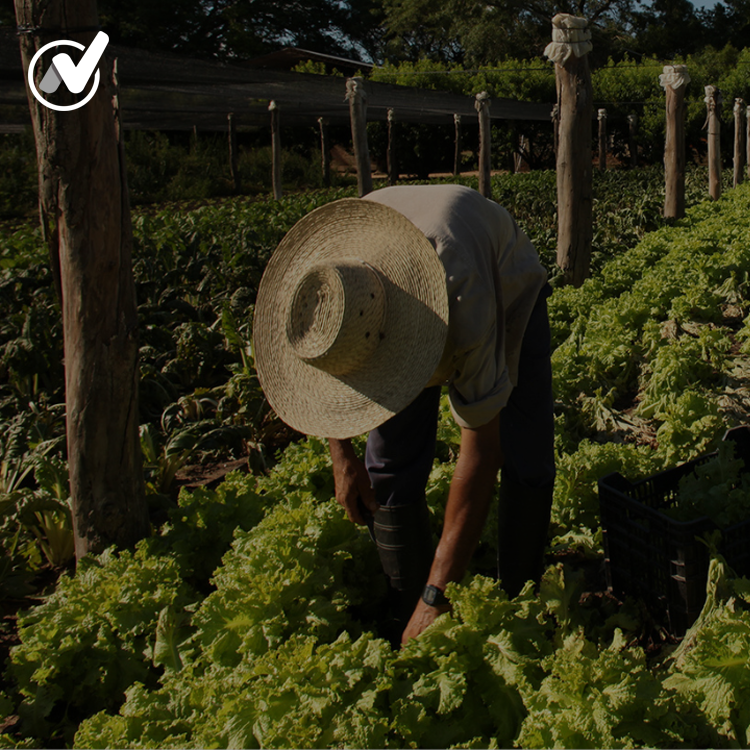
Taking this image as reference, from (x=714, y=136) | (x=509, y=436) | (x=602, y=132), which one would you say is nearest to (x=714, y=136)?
(x=714, y=136)

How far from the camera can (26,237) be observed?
9.74m

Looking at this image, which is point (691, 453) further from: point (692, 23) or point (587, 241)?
point (692, 23)

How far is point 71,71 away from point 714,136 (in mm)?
18521

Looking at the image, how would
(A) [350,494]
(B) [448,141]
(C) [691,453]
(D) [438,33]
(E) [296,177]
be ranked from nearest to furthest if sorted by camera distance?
(A) [350,494], (C) [691,453], (E) [296,177], (B) [448,141], (D) [438,33]

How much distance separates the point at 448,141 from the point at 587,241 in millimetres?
32568

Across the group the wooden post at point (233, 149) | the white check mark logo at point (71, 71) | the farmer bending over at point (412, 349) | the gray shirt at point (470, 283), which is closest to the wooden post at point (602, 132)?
the wooden post at point (233, 149)

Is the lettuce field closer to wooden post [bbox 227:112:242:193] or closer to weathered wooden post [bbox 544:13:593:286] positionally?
weathered wooden post [bbox 544:13:593:286]

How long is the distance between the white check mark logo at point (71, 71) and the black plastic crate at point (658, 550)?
109 inches

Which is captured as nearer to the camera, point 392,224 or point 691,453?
point 392,224

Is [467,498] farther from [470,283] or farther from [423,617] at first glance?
[470,283]

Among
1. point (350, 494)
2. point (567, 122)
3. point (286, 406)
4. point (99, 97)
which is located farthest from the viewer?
point (567, 122)

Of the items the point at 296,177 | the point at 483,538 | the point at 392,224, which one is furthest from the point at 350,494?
the point at 296,177

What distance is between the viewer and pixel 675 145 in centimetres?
1420

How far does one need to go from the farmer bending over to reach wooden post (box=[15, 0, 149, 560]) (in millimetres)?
1134
